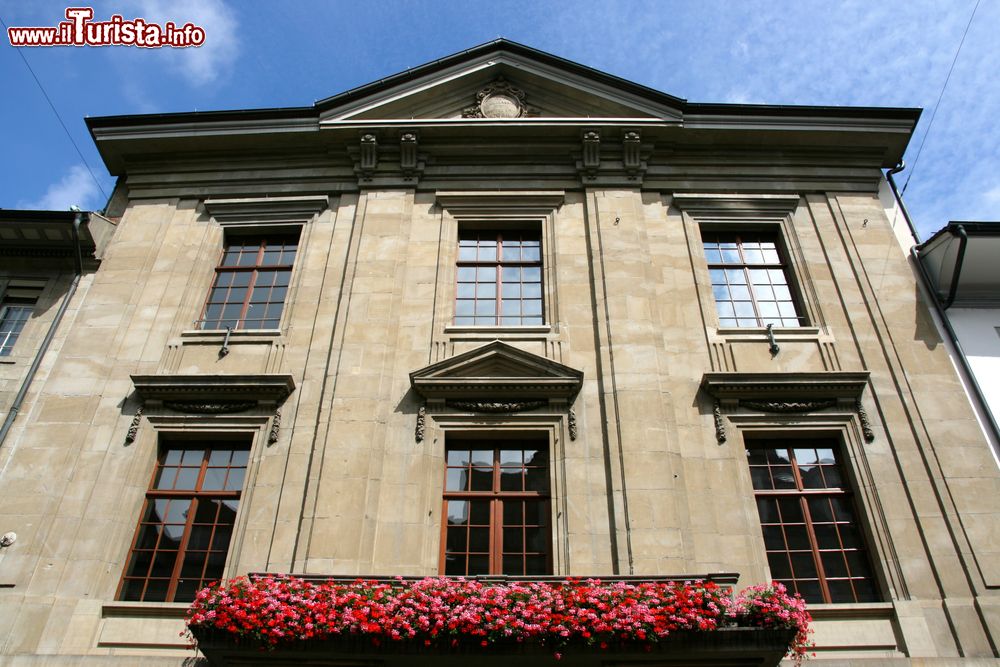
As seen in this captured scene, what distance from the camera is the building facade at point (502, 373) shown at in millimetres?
10359

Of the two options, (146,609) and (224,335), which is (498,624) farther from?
(224,335)

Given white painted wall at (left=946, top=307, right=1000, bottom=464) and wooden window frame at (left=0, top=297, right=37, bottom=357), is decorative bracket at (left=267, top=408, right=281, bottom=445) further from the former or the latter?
white painted wall at (left=946, top=307, right=1000, bottom=464)

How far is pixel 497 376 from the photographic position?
470 inches

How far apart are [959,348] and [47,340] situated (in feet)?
51.6

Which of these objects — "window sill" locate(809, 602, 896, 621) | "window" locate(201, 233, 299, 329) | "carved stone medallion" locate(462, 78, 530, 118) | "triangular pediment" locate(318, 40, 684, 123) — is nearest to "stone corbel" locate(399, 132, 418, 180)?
"triangular pediment" locate(318, 40, 684, 123)

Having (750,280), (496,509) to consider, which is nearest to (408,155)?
(750,280)

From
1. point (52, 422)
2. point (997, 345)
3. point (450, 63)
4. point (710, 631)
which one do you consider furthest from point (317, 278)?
point (997, 345)

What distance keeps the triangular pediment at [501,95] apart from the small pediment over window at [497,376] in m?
5.68

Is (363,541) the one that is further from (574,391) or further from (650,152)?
(650,152)

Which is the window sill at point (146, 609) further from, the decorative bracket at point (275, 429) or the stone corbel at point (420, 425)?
the stone corbel at point (420, 425)

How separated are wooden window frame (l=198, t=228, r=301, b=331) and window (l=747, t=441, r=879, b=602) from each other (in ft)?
29.0

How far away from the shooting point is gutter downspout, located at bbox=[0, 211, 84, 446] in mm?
11820

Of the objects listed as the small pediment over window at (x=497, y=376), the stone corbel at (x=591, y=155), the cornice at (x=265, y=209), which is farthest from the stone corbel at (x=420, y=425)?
the stone corbel at (x=591, y=155)

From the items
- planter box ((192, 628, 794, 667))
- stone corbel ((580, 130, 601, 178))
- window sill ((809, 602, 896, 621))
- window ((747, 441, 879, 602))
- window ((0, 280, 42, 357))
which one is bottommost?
planter box ((192, 628, 794, 667))
